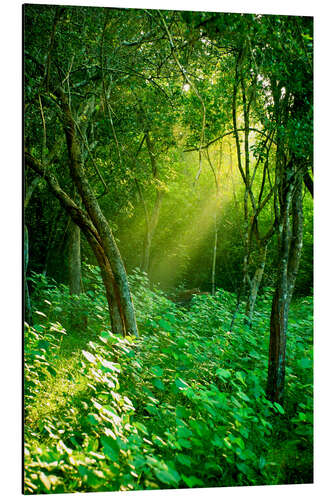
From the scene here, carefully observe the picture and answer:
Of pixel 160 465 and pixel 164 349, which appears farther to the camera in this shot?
pixel 164 349

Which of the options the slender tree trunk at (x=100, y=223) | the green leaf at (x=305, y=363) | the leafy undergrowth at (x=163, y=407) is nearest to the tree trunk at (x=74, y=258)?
the leafy undergrowth at (x=163, y=407)

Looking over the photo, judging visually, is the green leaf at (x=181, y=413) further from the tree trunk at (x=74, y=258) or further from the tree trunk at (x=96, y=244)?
the tree trunk at (x=74, y=258)

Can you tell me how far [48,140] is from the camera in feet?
12.6

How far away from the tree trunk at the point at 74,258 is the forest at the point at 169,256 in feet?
0.06

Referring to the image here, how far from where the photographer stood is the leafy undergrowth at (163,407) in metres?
2.01

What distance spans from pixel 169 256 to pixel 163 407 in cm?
150

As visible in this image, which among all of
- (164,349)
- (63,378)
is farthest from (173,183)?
(63,378)

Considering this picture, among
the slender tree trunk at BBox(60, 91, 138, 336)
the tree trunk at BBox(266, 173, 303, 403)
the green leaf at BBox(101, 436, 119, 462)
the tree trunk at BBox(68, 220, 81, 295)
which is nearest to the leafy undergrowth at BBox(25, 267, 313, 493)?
the green leaf at BBox(101, 436, 119, 462)

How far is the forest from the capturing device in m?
2.23

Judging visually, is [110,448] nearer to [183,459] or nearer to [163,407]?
[183,459]

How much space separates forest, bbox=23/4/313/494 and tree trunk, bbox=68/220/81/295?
0.7 inches

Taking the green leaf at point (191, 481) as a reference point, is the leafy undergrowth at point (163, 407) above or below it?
above
